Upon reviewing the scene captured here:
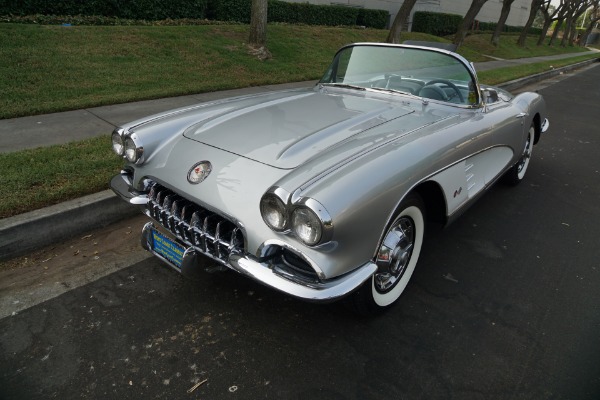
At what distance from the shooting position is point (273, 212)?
194 centimetres

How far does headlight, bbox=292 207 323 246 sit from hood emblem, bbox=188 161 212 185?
64 cm

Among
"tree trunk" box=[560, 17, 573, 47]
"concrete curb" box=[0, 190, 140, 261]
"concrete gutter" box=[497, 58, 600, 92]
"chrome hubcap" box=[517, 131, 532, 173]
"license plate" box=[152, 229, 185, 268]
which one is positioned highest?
"tree trunk" box=[560, 17, 573, 47]

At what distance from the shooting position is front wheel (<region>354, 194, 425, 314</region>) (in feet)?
7.40

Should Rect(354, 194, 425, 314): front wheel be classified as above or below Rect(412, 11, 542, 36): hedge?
below

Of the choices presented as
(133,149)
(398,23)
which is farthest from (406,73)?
(398,23)

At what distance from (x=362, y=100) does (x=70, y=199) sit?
7.61 ft

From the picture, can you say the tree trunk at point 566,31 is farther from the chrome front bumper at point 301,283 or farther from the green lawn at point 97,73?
the chrome front bumper at point 301,283

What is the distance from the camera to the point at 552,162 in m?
5.34

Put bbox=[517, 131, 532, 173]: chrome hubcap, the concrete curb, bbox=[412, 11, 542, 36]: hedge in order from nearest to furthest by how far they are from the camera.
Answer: the concrete curb < bbox=[517, 131, 532, 173]: chrome hubcap < bbox=[412, 11, 542, 36]: hedge

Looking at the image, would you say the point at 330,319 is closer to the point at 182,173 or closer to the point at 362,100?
the point at 182,173

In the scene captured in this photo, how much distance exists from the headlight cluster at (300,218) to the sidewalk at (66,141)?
189 centimetres

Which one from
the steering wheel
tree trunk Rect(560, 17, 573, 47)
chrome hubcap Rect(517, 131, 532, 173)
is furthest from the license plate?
tree trunk Rect(560, 17, 573, 47)

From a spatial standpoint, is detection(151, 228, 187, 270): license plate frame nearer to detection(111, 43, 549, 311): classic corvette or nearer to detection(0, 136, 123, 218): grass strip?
detection(111, 43, 549, 311): classic corvette

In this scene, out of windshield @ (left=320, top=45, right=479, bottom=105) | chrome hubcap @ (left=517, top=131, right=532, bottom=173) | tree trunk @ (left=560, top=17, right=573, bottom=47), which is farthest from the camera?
tree trunk @ (left=560, top=17, right=573, bottom=47)
